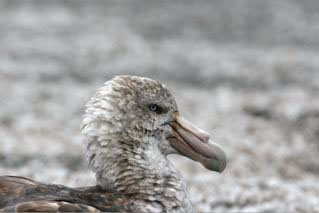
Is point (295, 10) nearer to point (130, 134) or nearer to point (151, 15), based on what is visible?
point (151, 15)

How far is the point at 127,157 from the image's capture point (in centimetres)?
568

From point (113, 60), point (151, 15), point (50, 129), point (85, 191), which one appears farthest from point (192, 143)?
point (151, 15)

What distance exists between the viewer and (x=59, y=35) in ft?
61.5

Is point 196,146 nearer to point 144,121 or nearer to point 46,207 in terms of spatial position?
point 144,121

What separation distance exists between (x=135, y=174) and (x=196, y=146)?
633 millimetres

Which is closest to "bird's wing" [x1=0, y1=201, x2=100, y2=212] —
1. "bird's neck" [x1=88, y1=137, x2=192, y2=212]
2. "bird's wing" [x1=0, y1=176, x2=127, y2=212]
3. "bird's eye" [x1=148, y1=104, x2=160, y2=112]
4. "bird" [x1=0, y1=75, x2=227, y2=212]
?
"bird's wing" [x1=0, y1=176, x2=127, y2=212]

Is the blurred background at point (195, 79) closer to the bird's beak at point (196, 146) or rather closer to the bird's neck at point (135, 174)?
the bird's beak at point (196, 146)

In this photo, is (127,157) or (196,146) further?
(196,146)

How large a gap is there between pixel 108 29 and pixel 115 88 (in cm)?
1392

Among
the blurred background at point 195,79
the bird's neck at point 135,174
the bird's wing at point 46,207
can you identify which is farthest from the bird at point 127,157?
the blurred background at point 195,79

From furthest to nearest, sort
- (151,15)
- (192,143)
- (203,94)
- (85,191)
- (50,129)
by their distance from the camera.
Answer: (151,15)
(203,94)
(50,129)
(192,143)
(85,191)

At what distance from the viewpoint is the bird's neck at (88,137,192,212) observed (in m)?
5.62

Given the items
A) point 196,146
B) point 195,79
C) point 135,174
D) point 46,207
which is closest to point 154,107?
point 196,146

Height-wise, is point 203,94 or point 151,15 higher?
point 151,15
